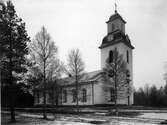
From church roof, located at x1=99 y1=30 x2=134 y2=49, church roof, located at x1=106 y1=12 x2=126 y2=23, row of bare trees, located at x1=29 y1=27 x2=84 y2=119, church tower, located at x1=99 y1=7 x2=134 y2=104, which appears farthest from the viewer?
church roof, located at x1=106 y1=12 x2=126 y2=23

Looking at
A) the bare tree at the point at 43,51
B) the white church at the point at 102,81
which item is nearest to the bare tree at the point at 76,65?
the white church at the point at 102,81

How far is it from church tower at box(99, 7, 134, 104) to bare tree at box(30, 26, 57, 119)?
63.1 feet

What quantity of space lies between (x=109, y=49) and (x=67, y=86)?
12.8m

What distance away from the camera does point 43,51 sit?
22.5m

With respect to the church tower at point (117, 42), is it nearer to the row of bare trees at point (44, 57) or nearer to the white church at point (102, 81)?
the white church at point (102, 81)

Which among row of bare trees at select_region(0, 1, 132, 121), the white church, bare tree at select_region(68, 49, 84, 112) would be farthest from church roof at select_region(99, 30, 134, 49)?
row of bare trees at select_region(0, 1, 132, 121)

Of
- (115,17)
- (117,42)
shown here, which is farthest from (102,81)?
(115,17)

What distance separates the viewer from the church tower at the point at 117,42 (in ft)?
128

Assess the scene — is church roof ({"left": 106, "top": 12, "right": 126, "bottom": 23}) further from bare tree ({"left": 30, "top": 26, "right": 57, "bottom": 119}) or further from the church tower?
bare tree ({"left": 30, "top": 26, "right": 57, "bottom": 119})

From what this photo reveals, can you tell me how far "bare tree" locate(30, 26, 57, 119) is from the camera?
22234 millimetres

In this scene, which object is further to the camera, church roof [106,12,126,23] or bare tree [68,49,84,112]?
church roof [106,12,126,23]

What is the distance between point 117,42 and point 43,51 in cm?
2026

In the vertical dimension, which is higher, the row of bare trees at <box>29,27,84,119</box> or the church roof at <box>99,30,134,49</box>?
the church roof at <box>99,30,134,49</box>

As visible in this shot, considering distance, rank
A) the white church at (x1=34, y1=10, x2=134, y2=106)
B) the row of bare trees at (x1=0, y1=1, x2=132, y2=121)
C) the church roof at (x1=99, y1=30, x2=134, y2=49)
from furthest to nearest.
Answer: the church roof at (x1=99, y1=30, x2=134, y2=49), the white church at (x1=34, y1=10, x2=134, y2=106), the row of bare trees at (x1=0, y1=1, x2=132, y2=121)
